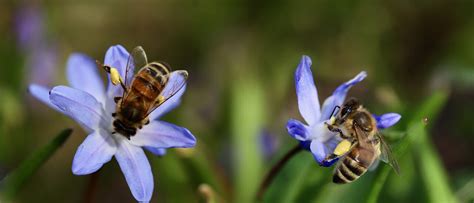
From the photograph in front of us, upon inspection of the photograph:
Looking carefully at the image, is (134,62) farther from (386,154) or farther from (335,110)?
(386,154)

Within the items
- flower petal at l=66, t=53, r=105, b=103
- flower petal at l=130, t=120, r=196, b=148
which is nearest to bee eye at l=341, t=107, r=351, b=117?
flower petal at l=130, t=120, r=196, b=148

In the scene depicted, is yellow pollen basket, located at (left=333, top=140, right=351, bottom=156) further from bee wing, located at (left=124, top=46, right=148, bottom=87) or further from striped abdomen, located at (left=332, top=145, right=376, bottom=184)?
bee wing, located at (left=124, top=46, right=148, bottom=87)

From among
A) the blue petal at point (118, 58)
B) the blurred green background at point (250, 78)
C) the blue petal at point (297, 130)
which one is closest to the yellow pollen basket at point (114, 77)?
the blue petal at point (118, 58)

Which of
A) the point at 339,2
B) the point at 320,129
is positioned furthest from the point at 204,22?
the point at 320,129

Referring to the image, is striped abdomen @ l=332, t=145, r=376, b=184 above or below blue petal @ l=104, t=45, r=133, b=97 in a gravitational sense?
below

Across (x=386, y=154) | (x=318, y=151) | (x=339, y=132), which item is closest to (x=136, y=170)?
(x=318, y=151)

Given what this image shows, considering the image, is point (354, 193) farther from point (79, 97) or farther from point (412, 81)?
point (412, 81)

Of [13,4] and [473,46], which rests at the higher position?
[13,4]

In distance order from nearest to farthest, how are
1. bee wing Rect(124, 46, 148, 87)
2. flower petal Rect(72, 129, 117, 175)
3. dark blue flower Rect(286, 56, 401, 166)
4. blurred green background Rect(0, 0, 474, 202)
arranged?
flower petal Rect(72, 129, 117, 175) → dark blue flower Rect(286, 56, 401, 166) → bee wing Rect(124, 46, 148, 87) → blurred green background Rect(0, 0, 474, 202)
